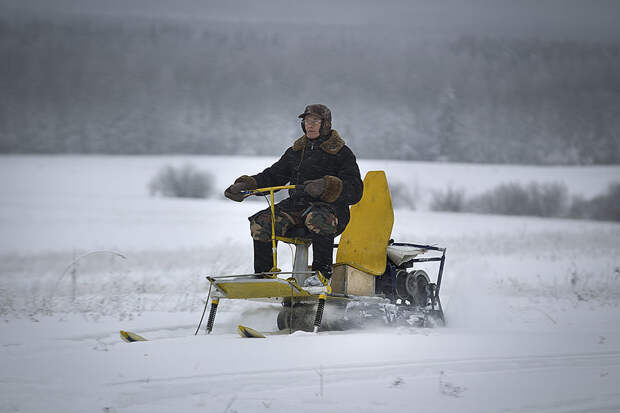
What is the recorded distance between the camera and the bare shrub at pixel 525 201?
3912 centimetres

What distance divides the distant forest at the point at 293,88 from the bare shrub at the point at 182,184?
10.0 feet

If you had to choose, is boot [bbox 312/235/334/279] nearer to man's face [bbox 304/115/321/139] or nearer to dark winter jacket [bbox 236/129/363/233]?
dark winter jacket [bbox 236/129/363/233]

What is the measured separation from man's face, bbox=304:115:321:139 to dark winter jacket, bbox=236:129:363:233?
78mm

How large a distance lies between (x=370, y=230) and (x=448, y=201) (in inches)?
1327

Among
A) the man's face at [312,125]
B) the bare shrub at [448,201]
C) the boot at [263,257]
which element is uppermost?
the man's face at [312,125]

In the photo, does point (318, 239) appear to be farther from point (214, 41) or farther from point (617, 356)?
point (214, 41)

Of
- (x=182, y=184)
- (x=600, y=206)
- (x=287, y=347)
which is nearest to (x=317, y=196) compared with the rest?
(x=287, y=347)

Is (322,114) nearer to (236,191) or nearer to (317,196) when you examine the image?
(317,196)

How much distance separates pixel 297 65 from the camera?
43000 millimetres

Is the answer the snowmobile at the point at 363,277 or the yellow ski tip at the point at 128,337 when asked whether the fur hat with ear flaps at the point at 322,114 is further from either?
the yellow ski tip at the point at 128,337

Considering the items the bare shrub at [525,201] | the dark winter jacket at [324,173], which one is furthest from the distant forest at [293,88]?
the dark winter jacket at [324,173]

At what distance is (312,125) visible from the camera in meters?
6.07

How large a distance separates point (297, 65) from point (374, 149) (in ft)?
28.4

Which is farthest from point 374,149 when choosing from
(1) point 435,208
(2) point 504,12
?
(2) point 504,12
